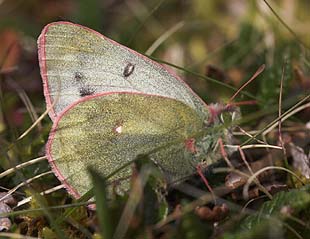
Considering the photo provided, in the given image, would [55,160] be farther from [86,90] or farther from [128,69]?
[128,69]

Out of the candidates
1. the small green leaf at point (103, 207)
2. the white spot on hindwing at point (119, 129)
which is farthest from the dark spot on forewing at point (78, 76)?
the small green leaf at point (103, 207)

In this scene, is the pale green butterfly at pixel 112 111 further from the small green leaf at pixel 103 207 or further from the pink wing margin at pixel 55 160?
the small green leaf at pixel 103 207

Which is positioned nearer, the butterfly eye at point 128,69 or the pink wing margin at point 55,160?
the pink wing margin at point 55,160

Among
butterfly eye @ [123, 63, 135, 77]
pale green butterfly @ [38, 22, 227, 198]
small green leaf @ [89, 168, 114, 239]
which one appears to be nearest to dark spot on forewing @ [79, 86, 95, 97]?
pale green butterfly @ [38, 22, 227, 198]

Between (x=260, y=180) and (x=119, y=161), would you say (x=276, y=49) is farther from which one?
(x=119, y=161)

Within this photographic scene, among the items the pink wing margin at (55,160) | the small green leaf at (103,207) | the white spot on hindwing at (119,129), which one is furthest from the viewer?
the white spot on hindwing at (119,129)

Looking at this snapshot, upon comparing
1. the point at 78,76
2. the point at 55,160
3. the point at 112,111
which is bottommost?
the point at 55,160

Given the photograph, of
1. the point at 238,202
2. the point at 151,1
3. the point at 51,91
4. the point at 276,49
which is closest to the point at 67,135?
the point at 51,91

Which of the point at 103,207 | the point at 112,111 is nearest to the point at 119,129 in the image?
the point at 112,111
